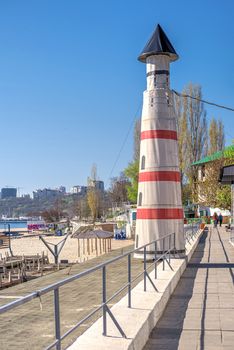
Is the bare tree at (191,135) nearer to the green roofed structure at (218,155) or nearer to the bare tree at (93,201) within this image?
the green roofed structure at (218,155)

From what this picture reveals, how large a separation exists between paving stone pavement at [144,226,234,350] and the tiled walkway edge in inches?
7.4

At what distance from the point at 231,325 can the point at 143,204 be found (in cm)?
843

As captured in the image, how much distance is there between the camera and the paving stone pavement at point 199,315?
20.9 ft

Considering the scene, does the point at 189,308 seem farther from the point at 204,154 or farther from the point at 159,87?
the point at 204,154

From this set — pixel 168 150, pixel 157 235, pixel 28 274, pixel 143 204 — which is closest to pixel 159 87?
pixel 168 150

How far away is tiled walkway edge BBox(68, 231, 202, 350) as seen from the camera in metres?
5.13

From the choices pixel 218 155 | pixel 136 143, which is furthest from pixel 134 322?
pixel 136 143

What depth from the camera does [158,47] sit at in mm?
15914

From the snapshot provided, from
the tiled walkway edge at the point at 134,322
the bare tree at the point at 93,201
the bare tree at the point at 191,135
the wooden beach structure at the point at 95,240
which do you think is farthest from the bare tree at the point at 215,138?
the tiled walkway edge at the point at 134,322

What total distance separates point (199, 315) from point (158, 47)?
10.3 meters

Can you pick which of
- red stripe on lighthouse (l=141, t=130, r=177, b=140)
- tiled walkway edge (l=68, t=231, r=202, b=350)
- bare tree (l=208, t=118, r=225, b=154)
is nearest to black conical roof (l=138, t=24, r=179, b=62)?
red stripe on lighthouse (l=141, t=130, r=177, b=140)

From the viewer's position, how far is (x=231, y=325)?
7.25 meters

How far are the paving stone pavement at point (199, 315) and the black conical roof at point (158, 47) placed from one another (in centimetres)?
728

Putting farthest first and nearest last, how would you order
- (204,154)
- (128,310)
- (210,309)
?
(204,154) < (210,309) < (128,310)
